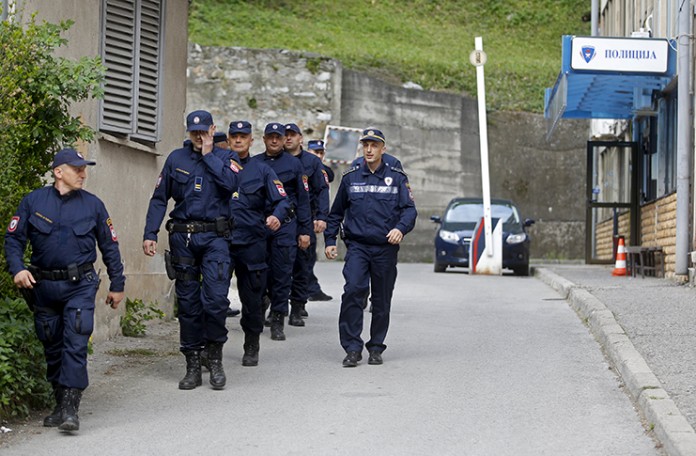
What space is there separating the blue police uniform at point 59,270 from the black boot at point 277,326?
4542mm

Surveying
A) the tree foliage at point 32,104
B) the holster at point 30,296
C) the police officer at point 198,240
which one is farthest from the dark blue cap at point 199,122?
the holster at point 30,296

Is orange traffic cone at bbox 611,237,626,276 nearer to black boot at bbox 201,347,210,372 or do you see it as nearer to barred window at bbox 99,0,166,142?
barred window at bbox 99,0,166,142

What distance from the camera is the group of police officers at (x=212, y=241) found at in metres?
8.23

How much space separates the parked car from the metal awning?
2.89 metres

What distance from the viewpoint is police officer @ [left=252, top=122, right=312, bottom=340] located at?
12719 mm

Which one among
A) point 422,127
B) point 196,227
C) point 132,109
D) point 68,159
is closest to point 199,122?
point 196,227

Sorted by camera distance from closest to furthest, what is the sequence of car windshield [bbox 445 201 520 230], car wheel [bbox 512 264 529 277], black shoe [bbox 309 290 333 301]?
1. black shoe [bbox 309 290 333 301]
2. car wheel [bbox 512 264 529 277]
3. car windshield [bbox 445 201 520 230]

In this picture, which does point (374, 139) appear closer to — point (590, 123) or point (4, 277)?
point (4, 277)

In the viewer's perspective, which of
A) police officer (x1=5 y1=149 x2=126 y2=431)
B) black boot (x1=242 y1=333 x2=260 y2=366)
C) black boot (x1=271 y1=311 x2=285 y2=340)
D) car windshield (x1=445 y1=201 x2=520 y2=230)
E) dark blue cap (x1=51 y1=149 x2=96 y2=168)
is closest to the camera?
police officer (x1=5 y1=149 x2=126 y2=431)

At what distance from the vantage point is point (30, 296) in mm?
8312

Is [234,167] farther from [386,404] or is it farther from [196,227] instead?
Answer: [386,404]

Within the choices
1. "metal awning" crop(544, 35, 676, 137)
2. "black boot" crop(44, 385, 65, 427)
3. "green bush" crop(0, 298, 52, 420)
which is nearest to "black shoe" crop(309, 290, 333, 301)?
"metal awning" crop(544, 35, 676, 137)

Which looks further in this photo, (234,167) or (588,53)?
(588,53)

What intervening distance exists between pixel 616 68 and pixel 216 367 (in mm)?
11814
